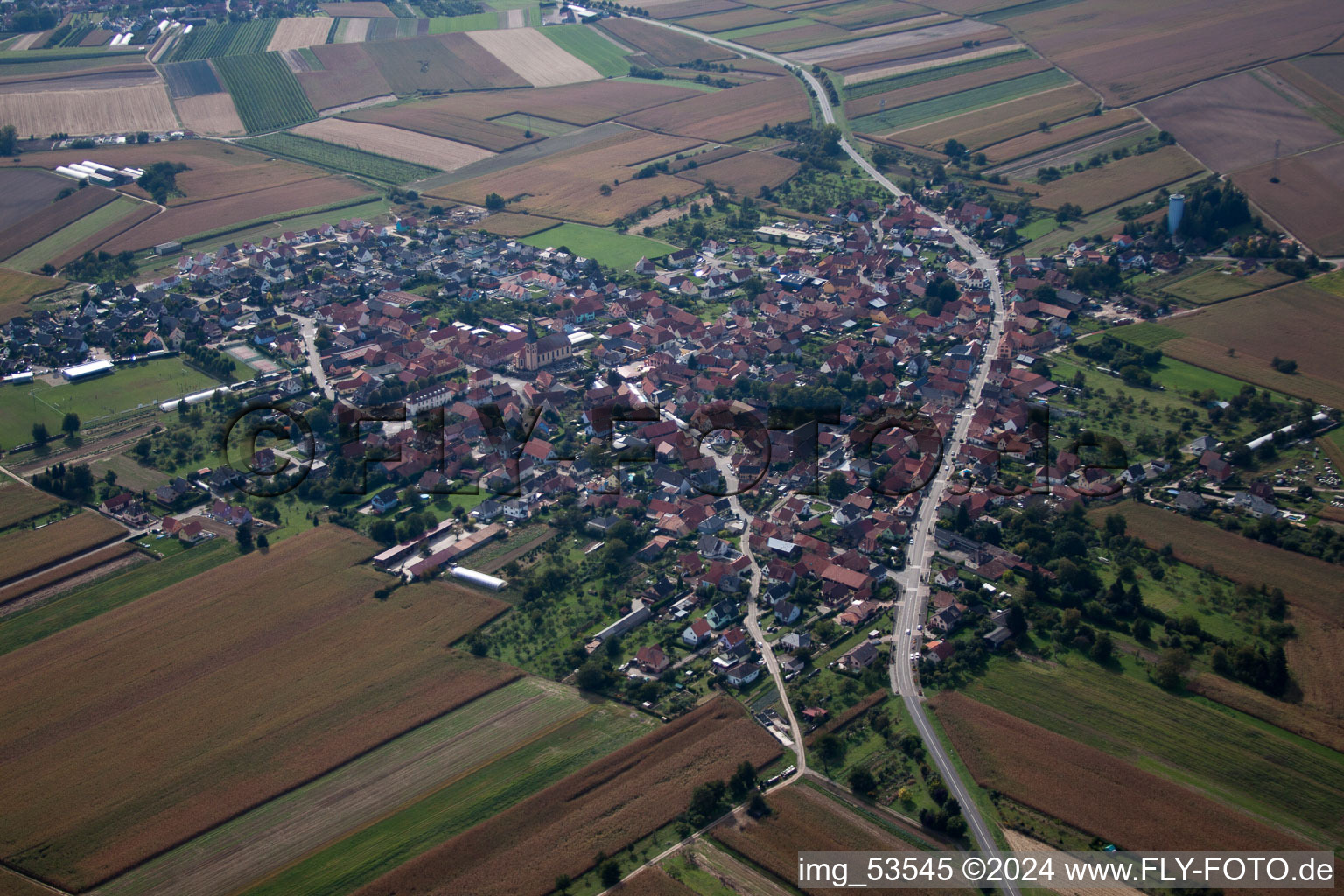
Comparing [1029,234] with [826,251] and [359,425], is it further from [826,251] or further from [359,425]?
[359,425]

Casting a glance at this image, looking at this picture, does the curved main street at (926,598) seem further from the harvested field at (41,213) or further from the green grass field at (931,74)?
the harvested field at (41,213)

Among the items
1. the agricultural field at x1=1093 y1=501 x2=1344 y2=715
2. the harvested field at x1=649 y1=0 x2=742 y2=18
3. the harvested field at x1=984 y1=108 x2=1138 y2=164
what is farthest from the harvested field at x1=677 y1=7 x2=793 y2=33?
the agricultural field at x1=1093 y1=501 x2=1344 y2=715

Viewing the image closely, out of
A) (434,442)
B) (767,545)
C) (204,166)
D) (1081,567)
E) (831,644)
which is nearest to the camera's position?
(831,644)

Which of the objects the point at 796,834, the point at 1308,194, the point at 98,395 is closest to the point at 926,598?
the point at 796,834

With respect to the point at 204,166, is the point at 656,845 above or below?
below

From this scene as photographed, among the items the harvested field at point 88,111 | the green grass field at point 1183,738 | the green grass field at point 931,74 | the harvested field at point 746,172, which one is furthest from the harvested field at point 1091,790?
the harvested field at point 88,111

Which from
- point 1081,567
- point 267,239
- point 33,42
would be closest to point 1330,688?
point 1081,567

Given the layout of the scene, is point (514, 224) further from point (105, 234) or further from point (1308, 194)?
point (1308, 194)
